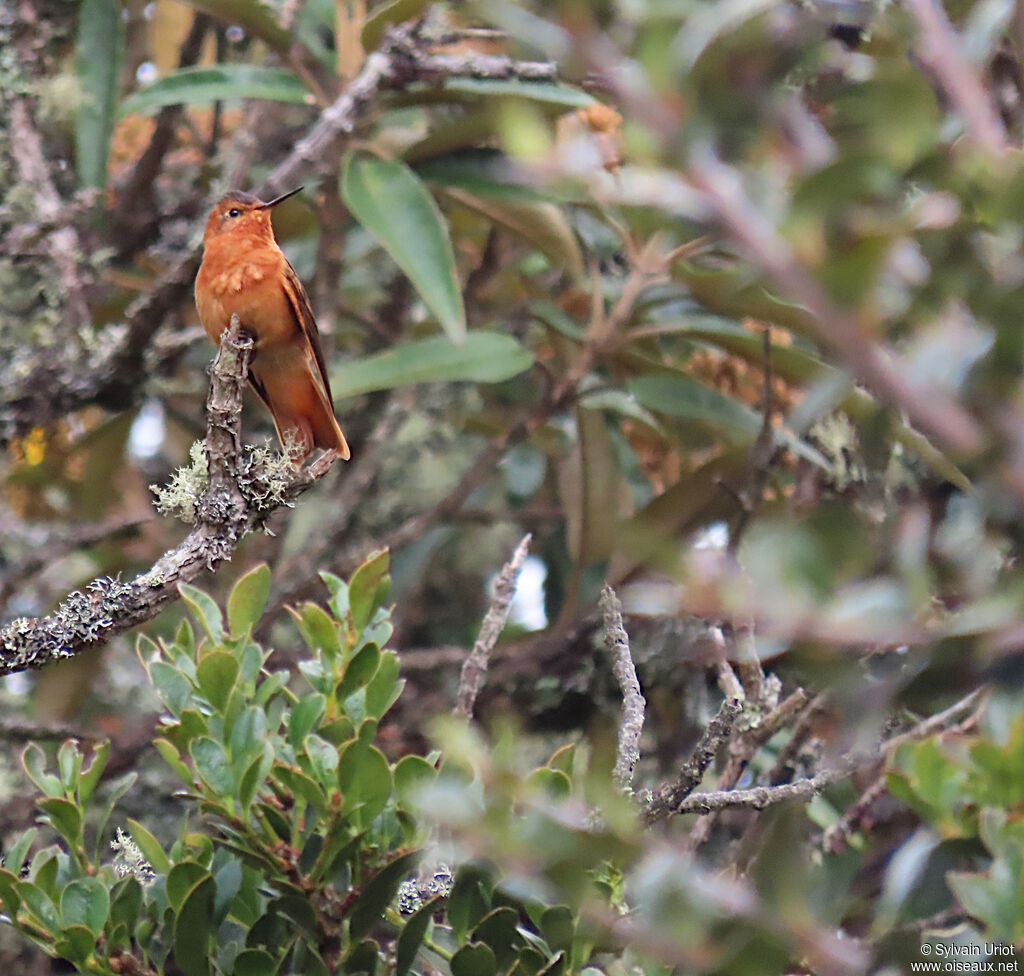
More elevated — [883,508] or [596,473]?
[883,508]

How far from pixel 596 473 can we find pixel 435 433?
1008 mm

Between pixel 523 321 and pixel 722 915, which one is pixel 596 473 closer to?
pixel 523 321

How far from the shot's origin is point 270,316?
2.76 metres

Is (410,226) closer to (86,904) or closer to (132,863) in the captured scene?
(132,863)

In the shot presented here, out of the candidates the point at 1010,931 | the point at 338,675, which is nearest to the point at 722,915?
the point at 1010,931

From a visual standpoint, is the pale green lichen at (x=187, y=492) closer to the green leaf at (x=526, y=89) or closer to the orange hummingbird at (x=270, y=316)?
the orange hummingbird at (x=270, y=316)

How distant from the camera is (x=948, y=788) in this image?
48.3 inches

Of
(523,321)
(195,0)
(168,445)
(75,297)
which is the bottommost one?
(168,445)

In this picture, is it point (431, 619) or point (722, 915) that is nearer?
point (722, 915)

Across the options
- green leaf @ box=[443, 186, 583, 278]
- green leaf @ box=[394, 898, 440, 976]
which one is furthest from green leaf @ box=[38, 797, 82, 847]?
green leaf @ box=[443, 186, 583, 278]

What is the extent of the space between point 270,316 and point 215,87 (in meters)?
0.62

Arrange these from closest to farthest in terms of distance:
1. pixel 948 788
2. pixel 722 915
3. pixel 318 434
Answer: pixel 722 915
pixel 948 788
pixel 318 434

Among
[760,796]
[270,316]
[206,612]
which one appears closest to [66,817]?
[206,612]

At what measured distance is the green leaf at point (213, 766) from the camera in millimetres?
1632
